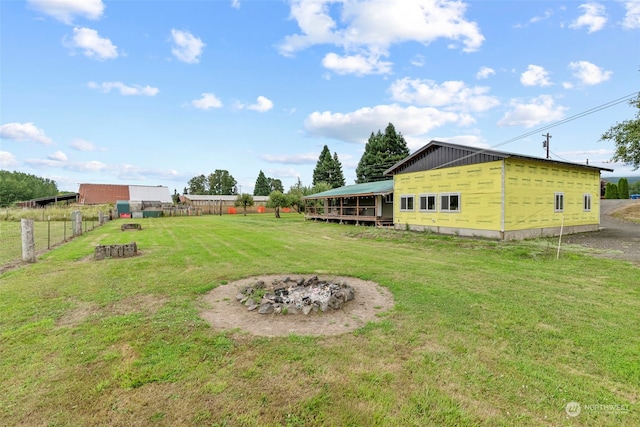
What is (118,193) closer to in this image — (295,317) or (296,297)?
(296,297)

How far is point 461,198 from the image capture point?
1573cm

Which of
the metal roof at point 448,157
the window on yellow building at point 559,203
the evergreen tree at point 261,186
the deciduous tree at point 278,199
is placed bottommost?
the window on yellow building at point 559,203

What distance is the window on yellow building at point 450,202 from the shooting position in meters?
16.0

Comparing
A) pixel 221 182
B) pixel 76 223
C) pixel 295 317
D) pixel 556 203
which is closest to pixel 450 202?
pixel 556 203

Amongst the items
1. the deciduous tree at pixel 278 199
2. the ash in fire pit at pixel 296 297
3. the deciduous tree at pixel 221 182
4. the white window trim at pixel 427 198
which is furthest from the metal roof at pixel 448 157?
the deciduous tree at pixel 221 182

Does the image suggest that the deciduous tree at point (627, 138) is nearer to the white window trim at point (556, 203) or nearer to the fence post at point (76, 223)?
the white window trim at point (556, 203)

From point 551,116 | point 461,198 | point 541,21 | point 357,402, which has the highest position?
point 541,21

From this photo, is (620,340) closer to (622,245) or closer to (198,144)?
(622,245)

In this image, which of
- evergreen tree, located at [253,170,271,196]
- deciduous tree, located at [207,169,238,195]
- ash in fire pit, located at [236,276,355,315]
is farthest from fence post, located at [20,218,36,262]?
deciduous tree, located at [207,169,238,195]

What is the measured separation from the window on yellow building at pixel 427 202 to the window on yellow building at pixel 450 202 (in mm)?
586

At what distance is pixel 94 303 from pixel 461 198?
15.6 m

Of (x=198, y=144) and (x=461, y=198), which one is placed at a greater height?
(x=198, y=144)

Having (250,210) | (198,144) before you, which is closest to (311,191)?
(250,210)

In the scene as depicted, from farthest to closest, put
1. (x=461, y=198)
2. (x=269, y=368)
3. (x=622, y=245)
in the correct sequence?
(x=461, y=198)
(x=622, y=245)
(x=269, y=368)
